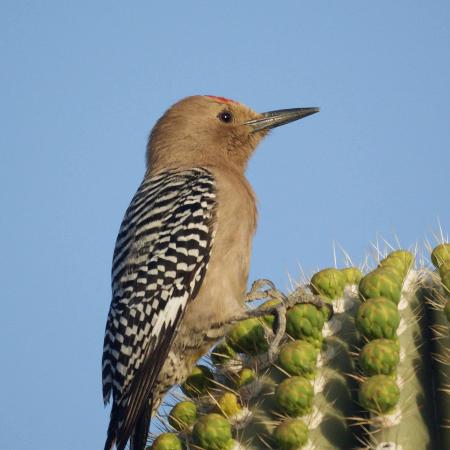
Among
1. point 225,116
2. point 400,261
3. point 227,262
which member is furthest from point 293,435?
point 225,116

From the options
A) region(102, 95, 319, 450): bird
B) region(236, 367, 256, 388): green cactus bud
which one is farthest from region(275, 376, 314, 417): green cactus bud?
region(102, 95, 319, 450): bird

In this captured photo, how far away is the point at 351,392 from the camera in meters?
2.51

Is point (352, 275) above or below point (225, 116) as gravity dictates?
below

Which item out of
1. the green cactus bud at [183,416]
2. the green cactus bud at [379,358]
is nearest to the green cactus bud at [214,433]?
the green cactus bud at [183,416]

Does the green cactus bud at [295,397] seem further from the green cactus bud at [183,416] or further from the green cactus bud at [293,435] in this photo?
the green cactus bud at [183,416]

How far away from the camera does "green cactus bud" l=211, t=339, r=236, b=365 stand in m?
3.22

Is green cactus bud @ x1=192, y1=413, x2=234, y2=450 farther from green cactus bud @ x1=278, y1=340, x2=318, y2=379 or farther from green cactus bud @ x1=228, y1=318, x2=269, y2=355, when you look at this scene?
green cactus bud @ x1=228, y1=318, x2=269, y2=355

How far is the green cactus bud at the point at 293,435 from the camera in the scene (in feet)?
7.77

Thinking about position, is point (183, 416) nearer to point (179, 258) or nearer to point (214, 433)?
point (214, 433)

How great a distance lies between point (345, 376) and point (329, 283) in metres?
0.48

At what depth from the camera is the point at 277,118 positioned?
18.5ft

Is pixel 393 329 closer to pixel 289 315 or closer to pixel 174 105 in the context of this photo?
pixel 289 315

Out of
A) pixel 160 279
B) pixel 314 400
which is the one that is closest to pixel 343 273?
pixel 314 400

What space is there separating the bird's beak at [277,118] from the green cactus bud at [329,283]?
8.57ft
